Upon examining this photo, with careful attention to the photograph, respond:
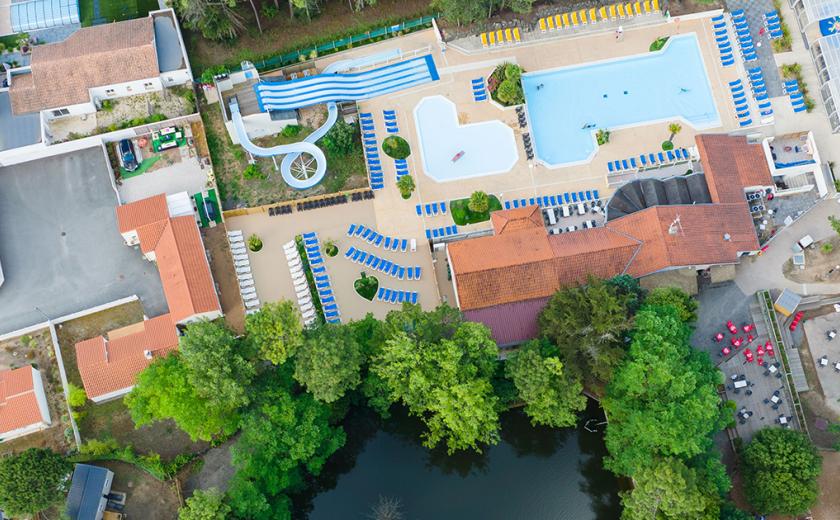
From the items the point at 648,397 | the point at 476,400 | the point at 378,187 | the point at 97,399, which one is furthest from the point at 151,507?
the point at 648,397

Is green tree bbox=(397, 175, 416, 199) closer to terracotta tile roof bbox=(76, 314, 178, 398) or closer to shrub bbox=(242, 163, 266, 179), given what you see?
shrub bbox=(242, 163, 266, 179)

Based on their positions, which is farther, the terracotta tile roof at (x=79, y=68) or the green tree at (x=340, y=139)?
the green tree at (x=340, y=139)

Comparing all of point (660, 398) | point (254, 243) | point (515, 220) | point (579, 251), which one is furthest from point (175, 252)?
point (660, 398)

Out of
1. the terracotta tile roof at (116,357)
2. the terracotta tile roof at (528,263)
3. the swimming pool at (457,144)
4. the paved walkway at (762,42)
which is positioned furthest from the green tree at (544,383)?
the paved walkway at (762,42)

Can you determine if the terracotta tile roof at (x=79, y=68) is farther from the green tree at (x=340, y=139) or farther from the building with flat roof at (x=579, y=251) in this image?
the building with flat roof at (x=579, y=251)

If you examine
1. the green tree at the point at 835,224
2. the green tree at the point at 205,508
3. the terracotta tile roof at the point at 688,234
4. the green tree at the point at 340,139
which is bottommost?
the green tree at the point at 205,508
